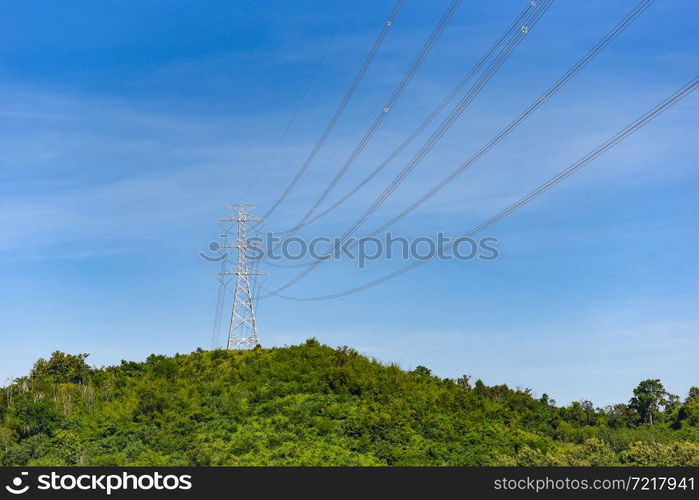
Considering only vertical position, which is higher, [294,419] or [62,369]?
[62,369]

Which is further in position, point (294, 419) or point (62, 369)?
point (62, 369)

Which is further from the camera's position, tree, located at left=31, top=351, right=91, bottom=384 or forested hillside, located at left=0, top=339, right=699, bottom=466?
tree, located at left=31, top=351, right=91, bottom=384

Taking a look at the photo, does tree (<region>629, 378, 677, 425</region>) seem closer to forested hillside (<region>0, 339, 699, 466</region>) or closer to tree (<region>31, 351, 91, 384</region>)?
forested hillside (<region>0, 339, 699, 466</region>)

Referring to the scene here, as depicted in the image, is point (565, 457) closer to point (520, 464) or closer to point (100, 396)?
point (520, 464)

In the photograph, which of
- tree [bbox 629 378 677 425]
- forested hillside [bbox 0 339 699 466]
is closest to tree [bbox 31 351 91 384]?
forested hillside [bbox 0 339 699 466]

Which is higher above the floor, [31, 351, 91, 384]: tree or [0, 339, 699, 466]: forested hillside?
[31, 351, 91, 384]: tree

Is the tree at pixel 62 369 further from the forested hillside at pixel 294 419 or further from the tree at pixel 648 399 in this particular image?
Answer: the tree at pixel 648 399
